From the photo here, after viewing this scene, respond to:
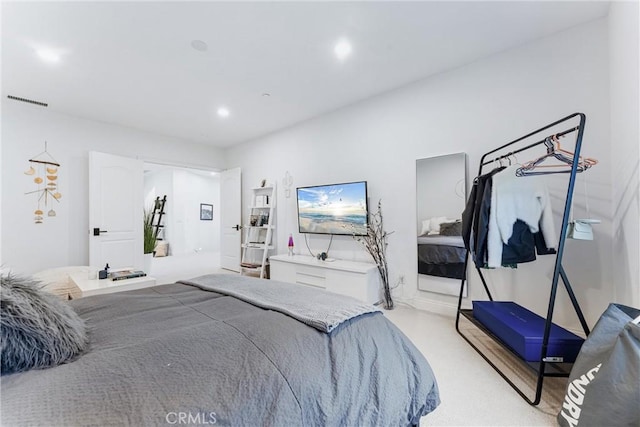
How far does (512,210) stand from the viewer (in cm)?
197

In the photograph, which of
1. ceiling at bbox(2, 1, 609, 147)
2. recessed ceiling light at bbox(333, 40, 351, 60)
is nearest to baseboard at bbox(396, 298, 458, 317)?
ceiling at bbox(2, 1, 609, 147)

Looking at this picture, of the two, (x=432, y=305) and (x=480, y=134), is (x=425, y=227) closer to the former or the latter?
(x=432, y=305)

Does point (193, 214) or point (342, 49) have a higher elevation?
point (342, 49)

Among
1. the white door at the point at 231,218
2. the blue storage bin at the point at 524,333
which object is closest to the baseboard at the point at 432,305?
the blue storage bin at the point at 524,333

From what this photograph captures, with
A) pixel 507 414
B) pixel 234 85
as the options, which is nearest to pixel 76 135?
pixel 234 85

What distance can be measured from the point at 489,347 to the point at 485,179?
4.65ft

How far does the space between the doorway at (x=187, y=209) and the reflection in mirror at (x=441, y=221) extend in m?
6.62

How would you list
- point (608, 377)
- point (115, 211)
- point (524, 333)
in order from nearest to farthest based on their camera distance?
point (608, 377) < point (524, 333) < point (115, 211)

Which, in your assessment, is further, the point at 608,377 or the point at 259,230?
the point at 259,230

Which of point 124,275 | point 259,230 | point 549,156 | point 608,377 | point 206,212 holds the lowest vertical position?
point 608,377

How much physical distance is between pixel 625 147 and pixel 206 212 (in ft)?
30.9

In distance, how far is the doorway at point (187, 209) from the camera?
331 inches

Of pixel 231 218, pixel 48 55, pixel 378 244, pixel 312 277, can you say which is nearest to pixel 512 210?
pixel 378 244

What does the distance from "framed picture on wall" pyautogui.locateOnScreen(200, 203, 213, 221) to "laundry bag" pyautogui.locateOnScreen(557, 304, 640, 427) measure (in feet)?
30.5
